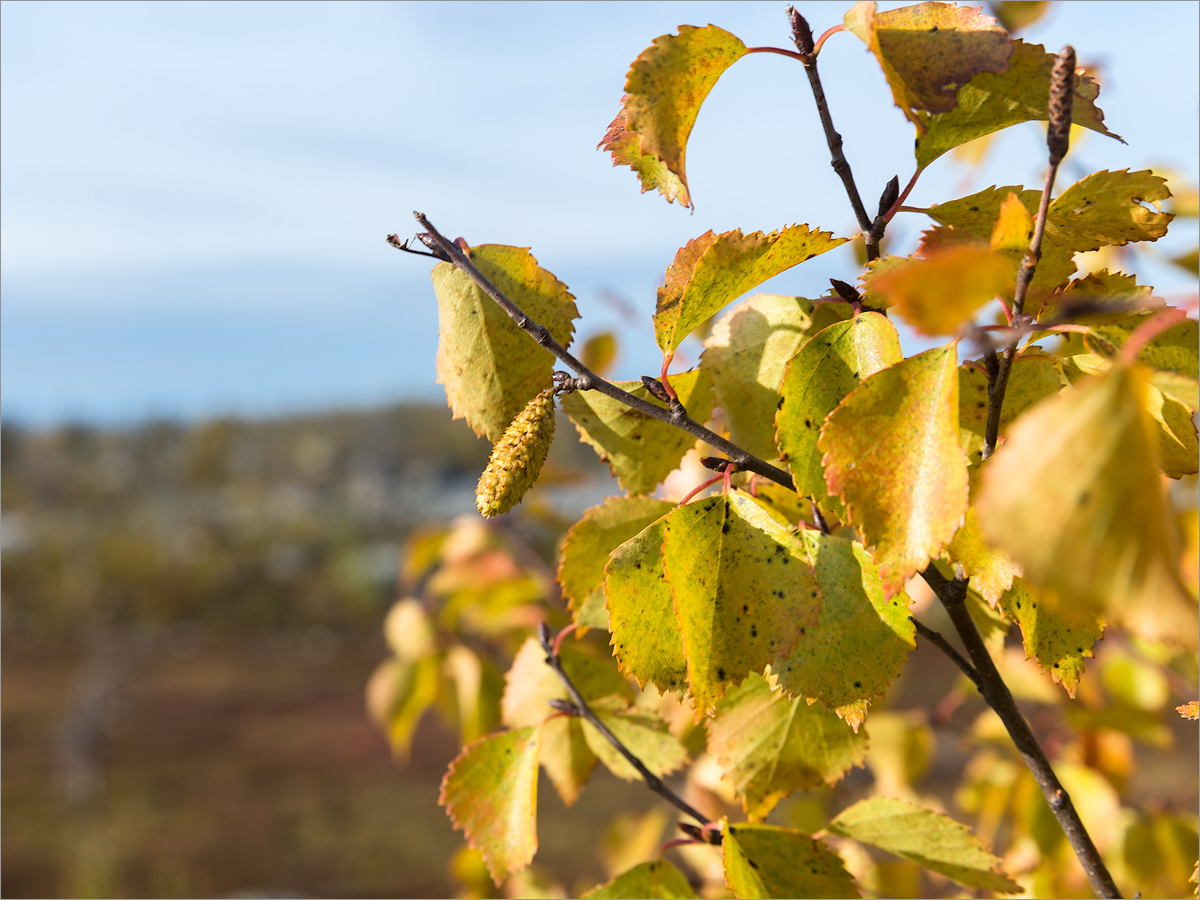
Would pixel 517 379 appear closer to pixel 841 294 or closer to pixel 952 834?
pixel 841 294

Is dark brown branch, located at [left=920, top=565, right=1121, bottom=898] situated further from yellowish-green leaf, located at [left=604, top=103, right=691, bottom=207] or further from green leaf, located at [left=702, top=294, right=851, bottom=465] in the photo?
yellowish-green leaf, located at [left=604, top=103, right=691, bottom=207]

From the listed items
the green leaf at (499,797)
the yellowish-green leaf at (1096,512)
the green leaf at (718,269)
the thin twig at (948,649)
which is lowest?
the green leaf at (499,797)

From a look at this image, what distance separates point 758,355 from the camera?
50 centimetres

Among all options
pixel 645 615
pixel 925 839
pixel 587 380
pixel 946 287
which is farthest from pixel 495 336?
pixel 925 839

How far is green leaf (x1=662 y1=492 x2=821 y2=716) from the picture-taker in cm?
43

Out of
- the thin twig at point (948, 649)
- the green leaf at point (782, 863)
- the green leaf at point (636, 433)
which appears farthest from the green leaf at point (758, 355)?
the green leaf at point (782, 863)

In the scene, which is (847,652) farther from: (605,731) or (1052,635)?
(605,731)

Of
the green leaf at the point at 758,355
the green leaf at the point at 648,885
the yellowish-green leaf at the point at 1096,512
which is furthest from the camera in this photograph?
the green leaf at the point at 648,885

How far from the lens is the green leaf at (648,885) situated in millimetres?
593

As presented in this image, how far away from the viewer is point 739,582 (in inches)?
17.2

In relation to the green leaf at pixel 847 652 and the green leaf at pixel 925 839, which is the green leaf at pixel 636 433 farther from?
the green leaf at pixel 925 839

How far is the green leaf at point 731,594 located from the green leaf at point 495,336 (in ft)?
0.41

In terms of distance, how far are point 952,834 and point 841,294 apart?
390 millimetres

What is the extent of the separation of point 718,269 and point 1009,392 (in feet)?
0.54
